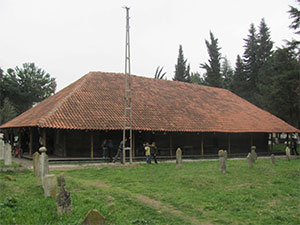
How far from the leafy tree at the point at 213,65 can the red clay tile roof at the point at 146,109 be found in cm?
1908

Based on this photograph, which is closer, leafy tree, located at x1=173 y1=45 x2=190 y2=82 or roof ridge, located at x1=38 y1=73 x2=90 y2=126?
roof ridge, located at x1=38 y1=73 x2=90 y2=126

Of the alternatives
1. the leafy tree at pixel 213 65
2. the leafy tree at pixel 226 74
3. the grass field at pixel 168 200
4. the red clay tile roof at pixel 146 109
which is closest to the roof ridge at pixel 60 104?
the red clay tile roof at pixel 146 109

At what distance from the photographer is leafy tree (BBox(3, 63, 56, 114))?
2019 inches

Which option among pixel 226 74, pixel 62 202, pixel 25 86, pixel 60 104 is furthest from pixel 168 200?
pixel 226 74

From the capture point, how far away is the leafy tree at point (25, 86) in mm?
51281

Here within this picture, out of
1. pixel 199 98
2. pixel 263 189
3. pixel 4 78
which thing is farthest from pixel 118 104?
pixel 4 78

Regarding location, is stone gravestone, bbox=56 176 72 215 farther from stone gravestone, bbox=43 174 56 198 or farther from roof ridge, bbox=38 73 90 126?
roof ridge, bbox=38 73 90 126

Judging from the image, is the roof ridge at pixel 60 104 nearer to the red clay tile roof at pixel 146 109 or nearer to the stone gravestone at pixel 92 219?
the red clay tile roof at pixel 146 109

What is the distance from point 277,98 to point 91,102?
80.6 ft

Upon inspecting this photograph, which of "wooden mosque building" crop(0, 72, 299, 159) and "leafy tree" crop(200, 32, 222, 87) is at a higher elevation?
"leafy tree" crop(200, 32, 222, 87)

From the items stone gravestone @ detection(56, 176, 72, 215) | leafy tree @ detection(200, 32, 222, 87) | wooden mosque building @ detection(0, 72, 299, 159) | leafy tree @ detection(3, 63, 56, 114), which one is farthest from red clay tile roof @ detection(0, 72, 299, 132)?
leafy tree @ detection(3, 63, 56, 114)

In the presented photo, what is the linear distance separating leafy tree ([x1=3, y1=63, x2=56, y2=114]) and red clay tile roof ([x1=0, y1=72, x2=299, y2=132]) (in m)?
30.1

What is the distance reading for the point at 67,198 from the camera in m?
6.45

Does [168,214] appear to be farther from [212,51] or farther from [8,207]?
[212,51]
